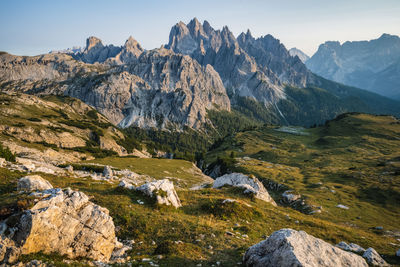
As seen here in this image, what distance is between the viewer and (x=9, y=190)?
2239 centimetres

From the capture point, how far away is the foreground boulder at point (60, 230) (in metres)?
12.0

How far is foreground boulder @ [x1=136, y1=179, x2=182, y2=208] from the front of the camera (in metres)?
25.3

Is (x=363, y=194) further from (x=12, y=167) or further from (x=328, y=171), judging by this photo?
(x=12, y=167)

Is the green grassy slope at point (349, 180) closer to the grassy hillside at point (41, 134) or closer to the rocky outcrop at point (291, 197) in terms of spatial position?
the rocky outcrop at point (291, 197)

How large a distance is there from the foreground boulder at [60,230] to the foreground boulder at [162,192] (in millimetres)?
8728

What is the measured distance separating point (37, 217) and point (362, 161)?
472 feet

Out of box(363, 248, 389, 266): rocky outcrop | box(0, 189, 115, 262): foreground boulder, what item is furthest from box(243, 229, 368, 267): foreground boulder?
box(0, 189, 115, 262): foreground boulder

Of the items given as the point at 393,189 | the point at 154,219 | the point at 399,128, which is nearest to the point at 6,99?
the point at 154,219

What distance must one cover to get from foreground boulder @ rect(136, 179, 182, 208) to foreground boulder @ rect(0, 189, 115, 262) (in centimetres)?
873

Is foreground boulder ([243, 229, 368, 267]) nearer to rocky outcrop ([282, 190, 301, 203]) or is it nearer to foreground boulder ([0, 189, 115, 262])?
foreground boulder ([0, 189, 115, 262])

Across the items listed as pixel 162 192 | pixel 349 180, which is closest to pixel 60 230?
pixel 162 192

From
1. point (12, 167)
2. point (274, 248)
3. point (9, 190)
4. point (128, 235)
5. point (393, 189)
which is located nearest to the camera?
point (274, 248)

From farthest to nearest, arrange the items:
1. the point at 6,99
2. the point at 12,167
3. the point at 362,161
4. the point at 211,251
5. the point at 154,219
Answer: the point at 6,99
the point at 362,161
the point at 12,167
the point at 154,219
the point at 211,251

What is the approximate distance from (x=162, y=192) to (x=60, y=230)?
1286 cm
